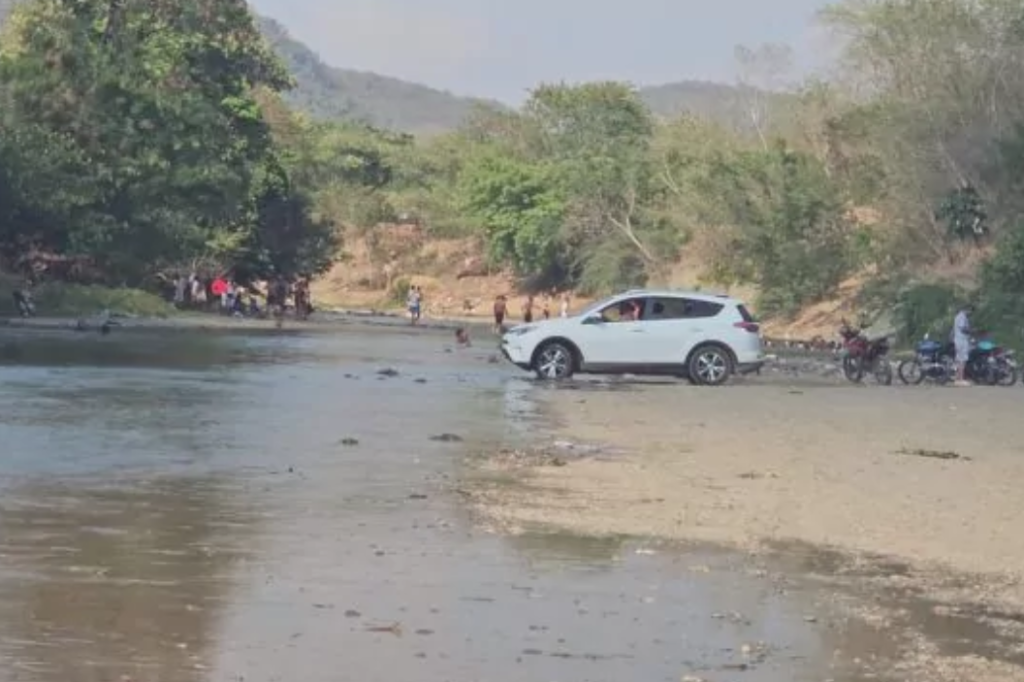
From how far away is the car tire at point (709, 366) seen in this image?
35469 mm

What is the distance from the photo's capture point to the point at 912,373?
38688 mm

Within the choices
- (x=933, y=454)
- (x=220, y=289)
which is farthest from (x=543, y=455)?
(x=220, y=289)

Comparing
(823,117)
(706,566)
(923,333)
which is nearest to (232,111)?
(823,117)

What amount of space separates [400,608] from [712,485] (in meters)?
7.16

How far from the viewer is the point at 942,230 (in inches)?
2402

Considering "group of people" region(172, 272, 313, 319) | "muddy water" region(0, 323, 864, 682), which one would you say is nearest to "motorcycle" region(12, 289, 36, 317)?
"group of people" region(172, 272, 313, 319)

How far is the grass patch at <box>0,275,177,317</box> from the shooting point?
60562mm

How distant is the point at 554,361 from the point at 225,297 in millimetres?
37517

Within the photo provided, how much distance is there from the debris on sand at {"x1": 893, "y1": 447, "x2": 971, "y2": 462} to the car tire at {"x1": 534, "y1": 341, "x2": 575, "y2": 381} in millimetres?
14121

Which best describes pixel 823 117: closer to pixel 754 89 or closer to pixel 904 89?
pixel 904 89

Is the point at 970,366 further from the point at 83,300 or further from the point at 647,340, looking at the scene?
the point at 83,300

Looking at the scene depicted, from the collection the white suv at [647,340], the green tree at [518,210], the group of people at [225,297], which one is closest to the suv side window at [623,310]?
the white suv at [647,340]

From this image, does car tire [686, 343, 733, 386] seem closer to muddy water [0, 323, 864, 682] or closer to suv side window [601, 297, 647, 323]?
suv side window [601, 297, 647, 323]

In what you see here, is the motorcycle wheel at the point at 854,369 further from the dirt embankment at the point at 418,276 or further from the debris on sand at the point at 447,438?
the dirt embankment at the point at 418,276
